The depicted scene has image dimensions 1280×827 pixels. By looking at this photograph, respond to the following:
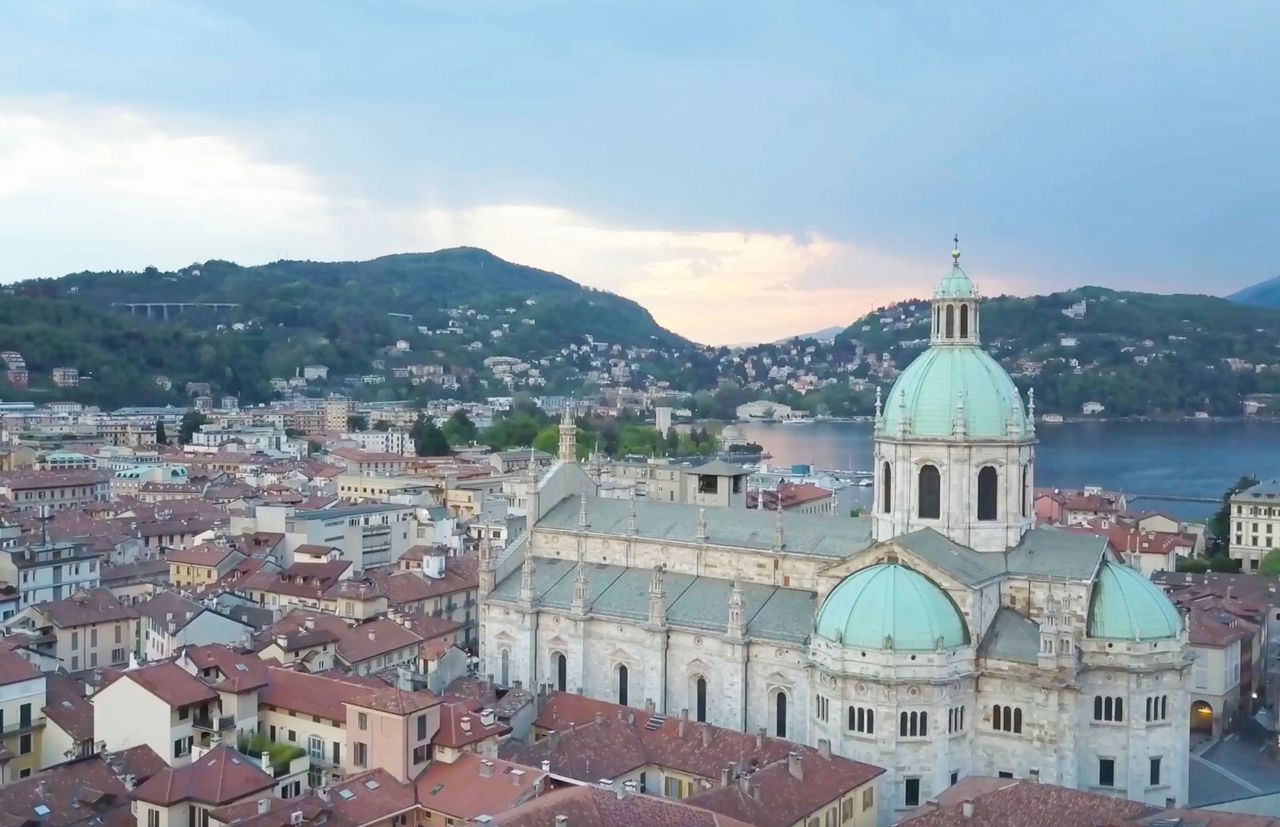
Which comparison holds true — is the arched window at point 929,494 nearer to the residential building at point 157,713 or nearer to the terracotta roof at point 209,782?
the terracotta roof at point 209,782

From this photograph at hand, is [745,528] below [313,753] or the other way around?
the other way around

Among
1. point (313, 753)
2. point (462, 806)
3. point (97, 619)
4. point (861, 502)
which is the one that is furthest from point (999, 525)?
point (861, 502)

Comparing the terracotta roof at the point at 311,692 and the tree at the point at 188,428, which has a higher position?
the tree at the point at 188,428

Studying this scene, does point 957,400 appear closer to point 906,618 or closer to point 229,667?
point 906,618

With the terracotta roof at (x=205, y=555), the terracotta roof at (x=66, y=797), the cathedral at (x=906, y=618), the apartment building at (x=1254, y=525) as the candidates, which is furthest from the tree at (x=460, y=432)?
the terracotta roof at (x=66, y=797)

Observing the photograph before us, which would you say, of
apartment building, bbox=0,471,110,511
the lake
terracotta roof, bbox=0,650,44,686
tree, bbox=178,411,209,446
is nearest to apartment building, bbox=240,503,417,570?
apartment building, bbox=0,471,110,511

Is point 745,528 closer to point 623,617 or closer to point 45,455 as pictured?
point 623,617
